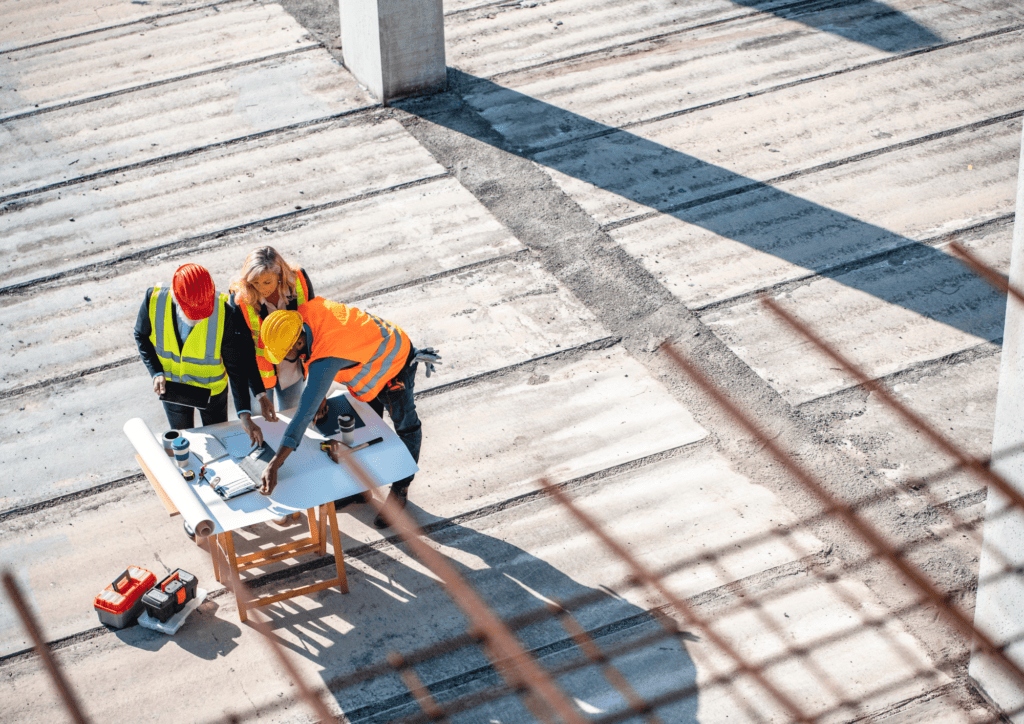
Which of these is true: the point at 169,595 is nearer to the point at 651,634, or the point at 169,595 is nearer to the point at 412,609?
the point at 412,609

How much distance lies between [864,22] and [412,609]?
829 centimetres

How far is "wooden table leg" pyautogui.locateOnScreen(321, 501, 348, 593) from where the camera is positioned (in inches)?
214

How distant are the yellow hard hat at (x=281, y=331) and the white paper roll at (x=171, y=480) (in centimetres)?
83

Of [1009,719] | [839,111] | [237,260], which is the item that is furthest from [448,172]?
[1009,719]

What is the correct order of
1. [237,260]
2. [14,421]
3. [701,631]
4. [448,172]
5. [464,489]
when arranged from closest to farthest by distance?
[701,631], [464,489], [14,421], [237,260], [448,172]

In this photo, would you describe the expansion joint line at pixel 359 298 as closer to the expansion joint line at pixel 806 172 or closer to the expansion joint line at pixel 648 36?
the expansion joint line at pixel 806 172

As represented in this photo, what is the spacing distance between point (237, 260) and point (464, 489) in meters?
3.02

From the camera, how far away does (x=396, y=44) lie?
32.2ft

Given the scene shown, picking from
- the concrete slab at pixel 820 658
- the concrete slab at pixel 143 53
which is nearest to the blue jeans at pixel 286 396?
the concrete slab at pixel 820 658

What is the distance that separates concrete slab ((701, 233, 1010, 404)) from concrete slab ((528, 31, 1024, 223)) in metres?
1.41

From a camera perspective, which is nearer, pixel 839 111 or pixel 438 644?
pixel 438 644

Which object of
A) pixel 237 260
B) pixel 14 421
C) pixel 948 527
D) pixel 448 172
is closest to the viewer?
pixel 948 527

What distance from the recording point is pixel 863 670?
5.30 meters

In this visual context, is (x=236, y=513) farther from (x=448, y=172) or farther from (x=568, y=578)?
(x=448, y=172)
